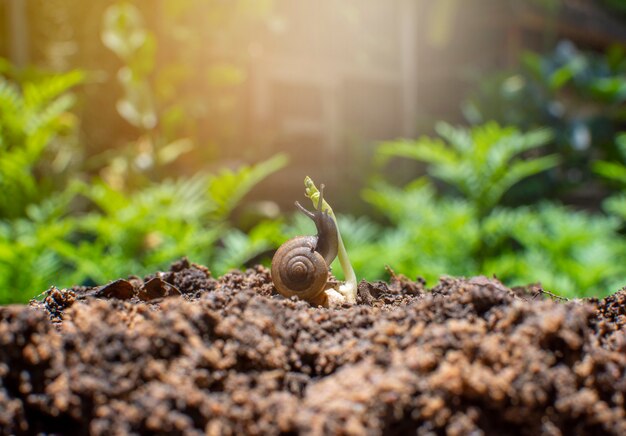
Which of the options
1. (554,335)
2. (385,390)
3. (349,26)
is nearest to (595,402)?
(554,335)

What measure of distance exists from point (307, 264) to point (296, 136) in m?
7.45

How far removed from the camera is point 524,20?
36.1 feet

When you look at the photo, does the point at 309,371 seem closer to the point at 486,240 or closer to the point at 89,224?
the point at 89,224

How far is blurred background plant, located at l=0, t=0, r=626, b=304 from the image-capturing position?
4.01 meters

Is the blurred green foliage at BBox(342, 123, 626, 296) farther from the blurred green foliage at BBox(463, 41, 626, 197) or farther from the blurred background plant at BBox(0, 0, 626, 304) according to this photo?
the blurred green foliage at BBox(463, 41, 626, 197)

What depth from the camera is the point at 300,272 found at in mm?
1380

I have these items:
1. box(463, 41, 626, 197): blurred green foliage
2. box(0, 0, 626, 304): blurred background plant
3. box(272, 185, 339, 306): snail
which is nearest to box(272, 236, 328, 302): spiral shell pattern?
box(272, 185, 339, 306): snail

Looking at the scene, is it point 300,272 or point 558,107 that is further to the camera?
point 558,107

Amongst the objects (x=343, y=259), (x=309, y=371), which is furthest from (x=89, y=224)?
(x=309, y=371)

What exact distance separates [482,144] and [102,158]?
341 cm

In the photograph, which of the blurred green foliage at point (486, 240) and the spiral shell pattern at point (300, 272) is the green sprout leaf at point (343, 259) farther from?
the blurred green foliage at point (486, 240)

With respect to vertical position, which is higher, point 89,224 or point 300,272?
point 89,224

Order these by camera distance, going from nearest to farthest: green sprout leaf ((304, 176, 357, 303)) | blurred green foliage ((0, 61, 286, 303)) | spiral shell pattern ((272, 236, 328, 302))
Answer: spiral shell pattern ((272, 236, 328, 302)) → green sprout leaf ((304, 176, 357, 303)) → blurred green foliage ((0, 61, 286, 303))

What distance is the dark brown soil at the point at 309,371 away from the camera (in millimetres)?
893
